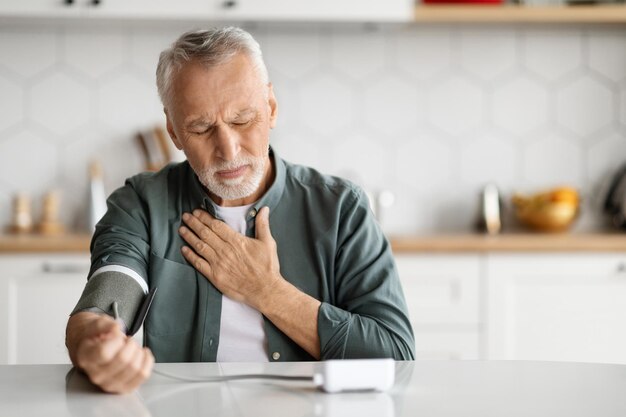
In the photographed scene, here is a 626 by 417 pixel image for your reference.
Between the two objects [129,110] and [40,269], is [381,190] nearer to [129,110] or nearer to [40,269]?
[129,110]

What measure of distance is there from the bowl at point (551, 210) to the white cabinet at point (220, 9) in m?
0.88

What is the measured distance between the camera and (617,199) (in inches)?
138

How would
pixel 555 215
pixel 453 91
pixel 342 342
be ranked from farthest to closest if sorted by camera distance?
pixel 453 91, pixel 555 215, pixel 342 342

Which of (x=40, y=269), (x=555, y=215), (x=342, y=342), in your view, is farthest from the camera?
(x=555, y=215)

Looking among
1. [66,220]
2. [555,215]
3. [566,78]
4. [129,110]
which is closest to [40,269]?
[66,220]

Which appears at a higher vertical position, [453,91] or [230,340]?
[453,91]

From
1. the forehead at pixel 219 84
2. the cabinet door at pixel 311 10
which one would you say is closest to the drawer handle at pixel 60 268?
the cabinet door at pixel 311 10

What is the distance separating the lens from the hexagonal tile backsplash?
11.4 ft

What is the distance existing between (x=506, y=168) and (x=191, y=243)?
2.08 m

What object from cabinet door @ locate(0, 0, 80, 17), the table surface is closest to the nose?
the table surface

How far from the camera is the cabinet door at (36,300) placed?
116 inches

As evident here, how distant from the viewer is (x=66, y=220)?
11.4 feet

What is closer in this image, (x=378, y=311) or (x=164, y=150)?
(x=378, y=311)

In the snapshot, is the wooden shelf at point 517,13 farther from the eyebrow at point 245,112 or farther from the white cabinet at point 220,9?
the eyebrow at point 245,112
